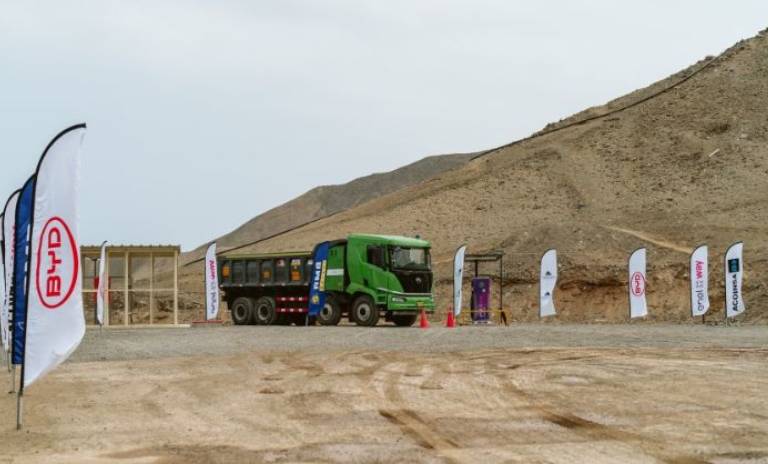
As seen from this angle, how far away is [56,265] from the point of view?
10.4 meters

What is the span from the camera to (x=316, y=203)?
138m

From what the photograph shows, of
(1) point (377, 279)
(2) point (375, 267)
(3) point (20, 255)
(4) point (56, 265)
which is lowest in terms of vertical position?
(1) point (377, 279)

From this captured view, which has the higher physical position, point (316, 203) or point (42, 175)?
point (316, 203)

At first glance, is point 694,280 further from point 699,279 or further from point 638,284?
point 638,284

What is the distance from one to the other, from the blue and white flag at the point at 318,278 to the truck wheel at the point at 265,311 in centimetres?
217

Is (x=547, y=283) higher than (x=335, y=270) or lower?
lower

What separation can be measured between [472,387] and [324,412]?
3.19m

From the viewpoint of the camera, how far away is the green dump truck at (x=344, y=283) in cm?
3381

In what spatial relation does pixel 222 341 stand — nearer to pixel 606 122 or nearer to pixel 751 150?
pixel 751 150

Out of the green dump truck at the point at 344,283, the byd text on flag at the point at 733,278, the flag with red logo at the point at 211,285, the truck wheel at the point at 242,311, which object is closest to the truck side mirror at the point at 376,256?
the green dump truck at the point at 344,283

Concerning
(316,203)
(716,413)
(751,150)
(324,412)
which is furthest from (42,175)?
(316,203)

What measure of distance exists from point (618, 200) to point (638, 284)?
3534cm

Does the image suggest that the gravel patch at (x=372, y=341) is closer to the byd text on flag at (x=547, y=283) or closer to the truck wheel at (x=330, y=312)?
the truck wheel at (x=330, y=312)

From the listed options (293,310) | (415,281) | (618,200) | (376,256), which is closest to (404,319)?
(415,281)
